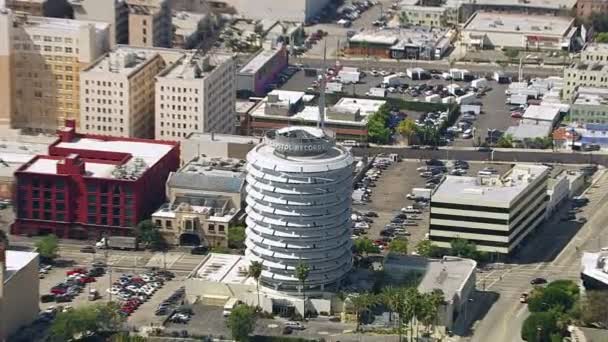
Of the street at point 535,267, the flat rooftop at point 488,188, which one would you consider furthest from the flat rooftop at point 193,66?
the street at point 535,267

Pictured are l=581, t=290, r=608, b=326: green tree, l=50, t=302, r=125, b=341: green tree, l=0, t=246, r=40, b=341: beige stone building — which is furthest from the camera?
l=581, t=290, r=608, b=326: green tree

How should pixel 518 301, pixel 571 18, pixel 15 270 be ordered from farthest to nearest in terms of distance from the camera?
pixel 571 18, pixel 518 301, pixel 15 270

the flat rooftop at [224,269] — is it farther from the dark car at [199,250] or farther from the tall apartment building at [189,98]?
the tall apartment building at [189,98]

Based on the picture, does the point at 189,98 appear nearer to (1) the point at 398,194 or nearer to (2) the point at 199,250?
(1) the point at 398,194

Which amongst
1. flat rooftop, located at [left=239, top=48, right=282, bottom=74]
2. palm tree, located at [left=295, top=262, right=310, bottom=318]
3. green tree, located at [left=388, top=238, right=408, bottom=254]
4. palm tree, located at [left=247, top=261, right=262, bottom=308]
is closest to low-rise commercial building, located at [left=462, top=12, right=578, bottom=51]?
flat rooftop, located at [left=239, top=48, right=282, bottom=74]

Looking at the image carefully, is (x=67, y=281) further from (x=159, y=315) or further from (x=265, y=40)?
(x=265, y=40)

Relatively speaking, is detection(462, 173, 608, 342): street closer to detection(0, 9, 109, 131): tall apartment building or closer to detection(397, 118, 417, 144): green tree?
detection(397, 118, 417, 144): green tree

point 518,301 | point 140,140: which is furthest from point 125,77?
point 518,301
